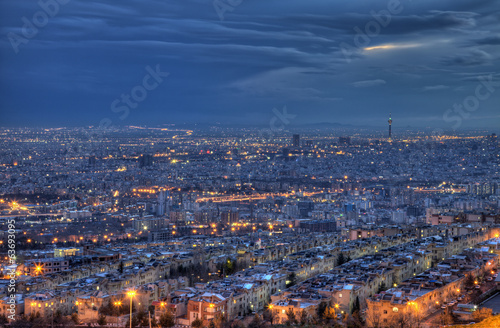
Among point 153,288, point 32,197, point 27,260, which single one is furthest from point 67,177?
point 153,288

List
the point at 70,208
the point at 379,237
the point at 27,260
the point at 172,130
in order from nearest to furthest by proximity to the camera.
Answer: the point at 27,260
the point at 379,237
the point at 70,208
the point at 172,130

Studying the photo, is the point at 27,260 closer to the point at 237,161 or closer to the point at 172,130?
the point at 237,161

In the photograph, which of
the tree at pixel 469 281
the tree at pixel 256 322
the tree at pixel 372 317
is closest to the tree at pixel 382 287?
the tree at pixel 469 281

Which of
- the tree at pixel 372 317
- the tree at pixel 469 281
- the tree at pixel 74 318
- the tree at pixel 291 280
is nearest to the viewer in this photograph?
the tree at pixel 372 317

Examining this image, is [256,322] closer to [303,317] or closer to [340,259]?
[303,317]

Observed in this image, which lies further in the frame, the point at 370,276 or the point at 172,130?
the point at 172,130

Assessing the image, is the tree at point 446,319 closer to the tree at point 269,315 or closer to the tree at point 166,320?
the tree at point 269,315

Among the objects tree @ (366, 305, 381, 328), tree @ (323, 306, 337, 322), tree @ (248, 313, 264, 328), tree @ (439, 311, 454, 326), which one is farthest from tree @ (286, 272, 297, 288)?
tree @ (439, 311, 454, 326)
